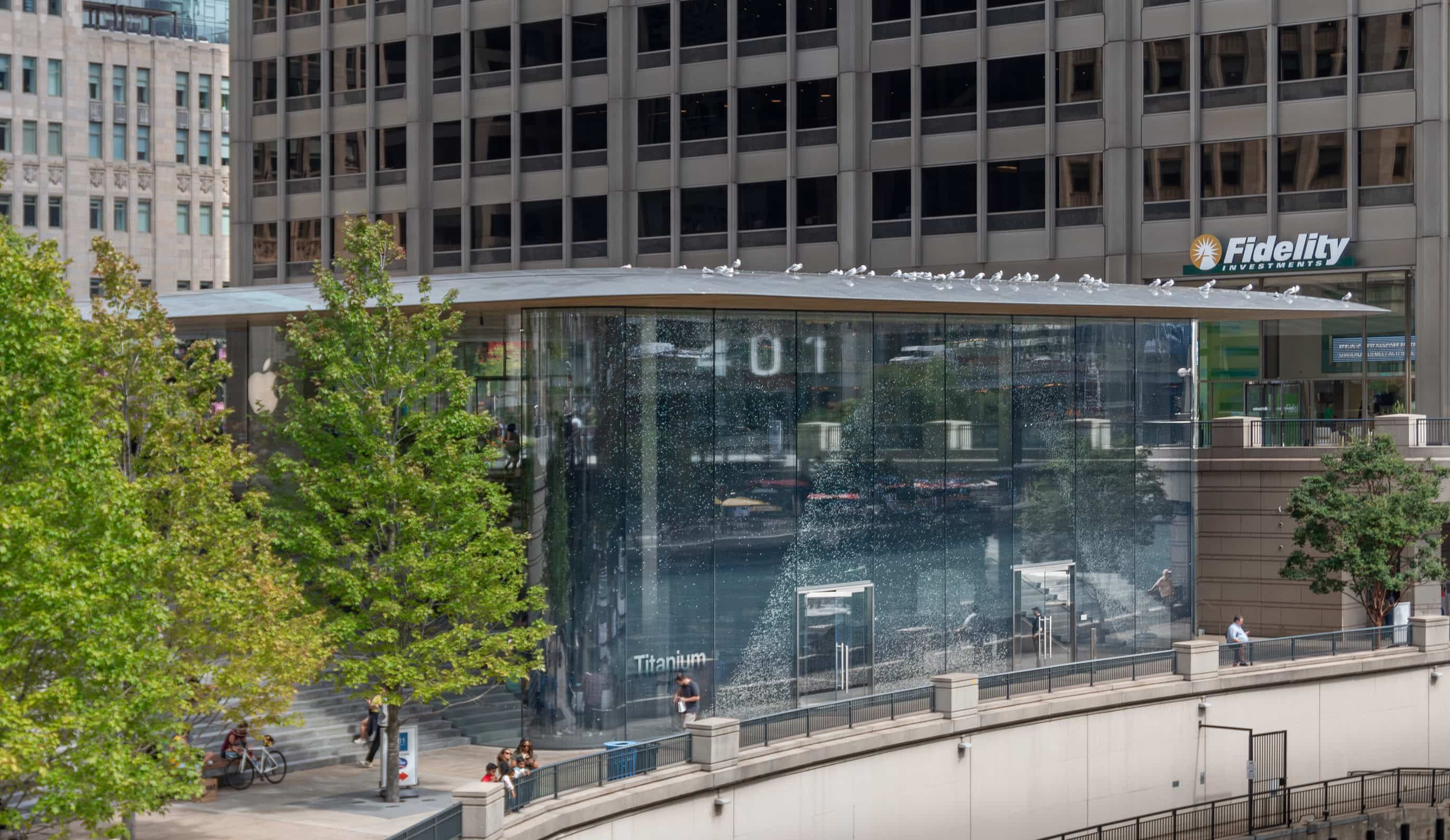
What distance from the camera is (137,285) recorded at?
1083 inches

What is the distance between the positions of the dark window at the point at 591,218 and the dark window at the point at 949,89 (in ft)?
40.9

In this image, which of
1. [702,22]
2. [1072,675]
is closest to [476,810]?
[1072,675]

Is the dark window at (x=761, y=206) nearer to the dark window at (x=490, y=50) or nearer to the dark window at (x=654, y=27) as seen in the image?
the dark window at (x=654, y=27)

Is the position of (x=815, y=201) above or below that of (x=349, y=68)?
below

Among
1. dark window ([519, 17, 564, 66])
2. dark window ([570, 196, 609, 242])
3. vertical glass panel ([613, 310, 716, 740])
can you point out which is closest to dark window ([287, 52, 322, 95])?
dark window ([519, 17, 564, 66])

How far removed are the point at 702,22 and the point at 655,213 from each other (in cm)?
693

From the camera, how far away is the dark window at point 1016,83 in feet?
191

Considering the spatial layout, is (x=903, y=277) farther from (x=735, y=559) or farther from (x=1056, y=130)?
(x=1056, y=130)

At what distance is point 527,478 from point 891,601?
805 cm

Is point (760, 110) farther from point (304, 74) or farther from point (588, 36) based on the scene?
point (304, 74)

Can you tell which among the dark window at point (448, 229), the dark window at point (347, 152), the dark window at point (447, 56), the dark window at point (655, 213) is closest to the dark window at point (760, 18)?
the dark window at point (655, 213)

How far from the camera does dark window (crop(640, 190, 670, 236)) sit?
6438 centimetres

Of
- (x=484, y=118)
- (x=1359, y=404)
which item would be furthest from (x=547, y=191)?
(x=1359, y=404)

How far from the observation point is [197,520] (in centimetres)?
2608
